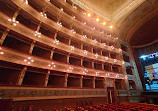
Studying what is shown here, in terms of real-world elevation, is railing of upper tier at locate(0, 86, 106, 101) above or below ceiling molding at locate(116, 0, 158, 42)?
below

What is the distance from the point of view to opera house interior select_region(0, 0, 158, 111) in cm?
715

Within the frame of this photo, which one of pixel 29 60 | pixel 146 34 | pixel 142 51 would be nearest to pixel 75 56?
pixel 29 60

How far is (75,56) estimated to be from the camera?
1173cm

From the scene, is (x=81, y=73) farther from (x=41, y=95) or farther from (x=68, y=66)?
(x=41, y=95)

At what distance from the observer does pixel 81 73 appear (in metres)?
11.0

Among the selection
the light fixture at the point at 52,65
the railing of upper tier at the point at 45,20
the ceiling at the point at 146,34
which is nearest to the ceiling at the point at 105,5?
the ceiling at the point at 146,34

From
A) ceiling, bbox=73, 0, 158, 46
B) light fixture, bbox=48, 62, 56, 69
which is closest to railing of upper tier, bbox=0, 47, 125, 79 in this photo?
light fixture, bbox=48, 62, 56, 69

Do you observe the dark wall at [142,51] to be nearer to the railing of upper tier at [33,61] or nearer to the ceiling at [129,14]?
the ceiling at [129,14]

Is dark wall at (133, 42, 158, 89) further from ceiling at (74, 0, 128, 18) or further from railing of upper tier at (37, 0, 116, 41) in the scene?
ceiling at (74, 0, 128, 18)

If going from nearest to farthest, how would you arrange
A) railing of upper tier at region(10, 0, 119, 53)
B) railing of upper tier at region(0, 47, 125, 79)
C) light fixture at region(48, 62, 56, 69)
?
railing of upper tier at region(0, 47, 125, 79) → railing of upper tier at region(10, 0, 119, 53) → light fixture at region(48, 62, 56, 69)

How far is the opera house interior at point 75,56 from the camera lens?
715cm

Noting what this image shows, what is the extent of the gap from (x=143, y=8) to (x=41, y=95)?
70.2ft

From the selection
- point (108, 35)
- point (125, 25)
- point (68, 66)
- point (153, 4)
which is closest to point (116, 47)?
point (108, 35)

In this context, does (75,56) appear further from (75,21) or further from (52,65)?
(75,21)
